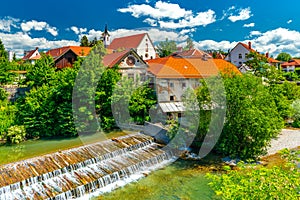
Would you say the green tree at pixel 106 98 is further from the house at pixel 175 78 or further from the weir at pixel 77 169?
the house at pixel 175 78

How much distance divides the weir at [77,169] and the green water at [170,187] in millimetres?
1157

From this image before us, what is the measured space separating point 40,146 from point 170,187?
1042cm

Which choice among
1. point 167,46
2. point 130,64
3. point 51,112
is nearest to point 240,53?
point 167,46

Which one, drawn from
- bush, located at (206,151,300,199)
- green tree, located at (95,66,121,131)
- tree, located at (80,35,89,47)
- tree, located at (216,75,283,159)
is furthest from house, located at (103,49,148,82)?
tree, located at (80,35,89,47)

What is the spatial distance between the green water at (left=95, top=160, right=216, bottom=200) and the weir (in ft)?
3.80

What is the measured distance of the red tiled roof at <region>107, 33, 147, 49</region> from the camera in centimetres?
4578

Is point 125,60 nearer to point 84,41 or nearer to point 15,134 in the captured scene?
point 15,134

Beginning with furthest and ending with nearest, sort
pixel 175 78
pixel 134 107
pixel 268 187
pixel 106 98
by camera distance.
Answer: pixel 175 78, pixel 134 107, pixel 106 98, pixel 268 187

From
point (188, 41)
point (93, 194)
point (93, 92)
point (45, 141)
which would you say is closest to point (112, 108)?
point (93, 92)

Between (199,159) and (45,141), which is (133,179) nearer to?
(199,159)

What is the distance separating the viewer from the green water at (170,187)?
11.8 meters

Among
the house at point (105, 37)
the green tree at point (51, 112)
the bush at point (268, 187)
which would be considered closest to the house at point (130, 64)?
the green tree at point (51, 112)

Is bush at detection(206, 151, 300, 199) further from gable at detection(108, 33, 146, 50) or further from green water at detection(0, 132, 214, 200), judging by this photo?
gable at detection(108, 33, 146, 50)

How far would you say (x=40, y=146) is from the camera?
1803 centimetres
